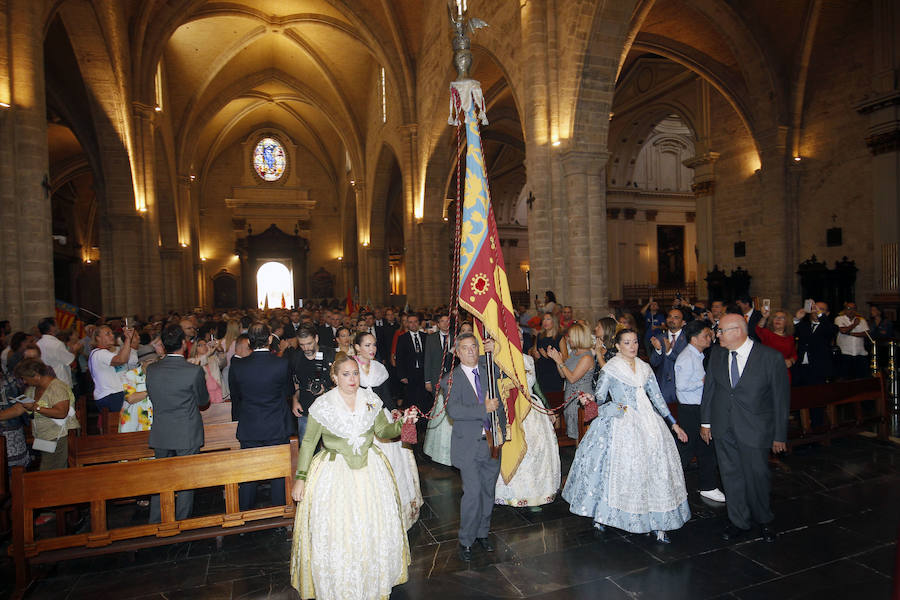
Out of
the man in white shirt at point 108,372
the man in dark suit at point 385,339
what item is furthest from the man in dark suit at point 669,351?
the man in white shirt at point 108,372

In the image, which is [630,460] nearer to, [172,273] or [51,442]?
[51,442]

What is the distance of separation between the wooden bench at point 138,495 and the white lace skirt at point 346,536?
0.93 meters

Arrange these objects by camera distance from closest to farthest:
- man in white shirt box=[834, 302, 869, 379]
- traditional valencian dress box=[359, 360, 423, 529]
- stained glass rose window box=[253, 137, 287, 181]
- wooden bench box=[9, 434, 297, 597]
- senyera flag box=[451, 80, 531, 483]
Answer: wooden bench box=[9, 434, 297, 597] < senyera flag box=[451, 80, 531, 483] < traditional valencian dress box=[359, 360, 423, 529] < man in white shirt box=[834, 302, 869, 379] < stained glass rose window box=[253, 137, 287, 181]

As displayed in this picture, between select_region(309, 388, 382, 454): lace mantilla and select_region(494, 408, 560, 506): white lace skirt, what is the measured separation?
186 cm

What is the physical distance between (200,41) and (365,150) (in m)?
8.74

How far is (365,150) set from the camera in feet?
90.6

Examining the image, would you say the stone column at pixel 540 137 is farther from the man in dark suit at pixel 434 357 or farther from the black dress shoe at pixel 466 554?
the black dress shoe at pixel 466 554

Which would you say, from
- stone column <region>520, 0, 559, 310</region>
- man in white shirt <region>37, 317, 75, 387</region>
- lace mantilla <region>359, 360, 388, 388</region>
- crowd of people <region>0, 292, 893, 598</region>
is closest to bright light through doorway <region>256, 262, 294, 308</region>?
stone column <region>520, 0, 559, 310</region>

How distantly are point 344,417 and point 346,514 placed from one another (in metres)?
0.56

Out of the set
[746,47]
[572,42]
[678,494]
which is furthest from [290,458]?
[746,47]

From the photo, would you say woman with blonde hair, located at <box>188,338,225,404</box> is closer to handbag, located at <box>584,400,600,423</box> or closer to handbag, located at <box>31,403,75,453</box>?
handbag, located at <box>31,403,75,453</box>

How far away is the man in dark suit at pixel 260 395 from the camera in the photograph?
4.46m

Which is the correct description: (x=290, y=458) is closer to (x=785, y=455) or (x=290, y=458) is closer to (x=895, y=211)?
(x=785, y=455)

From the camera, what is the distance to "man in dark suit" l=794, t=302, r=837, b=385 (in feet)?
24.0
